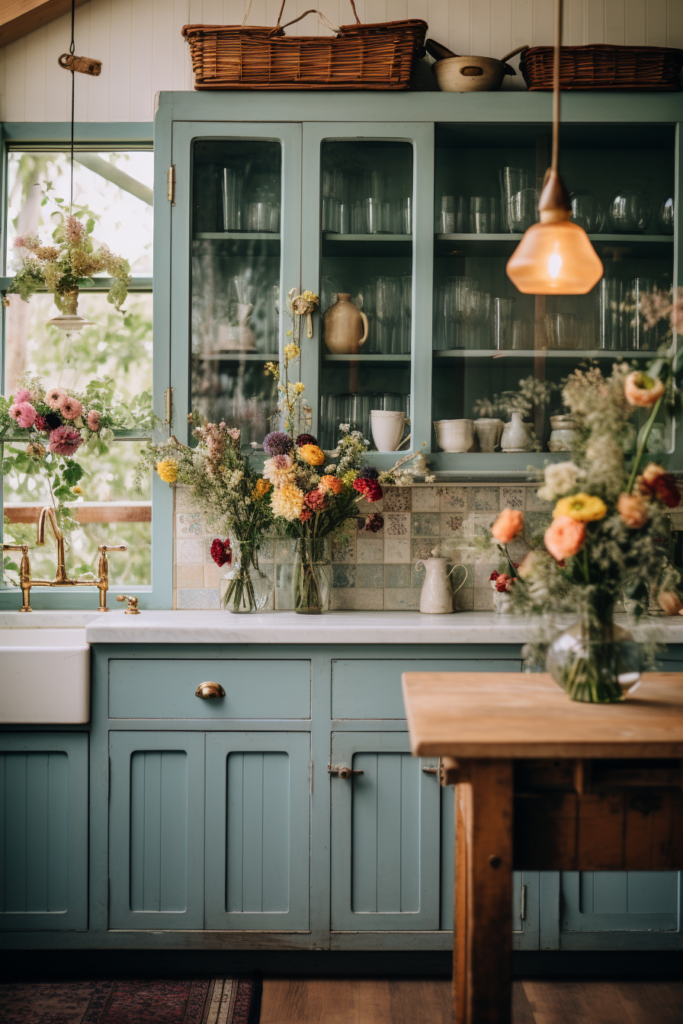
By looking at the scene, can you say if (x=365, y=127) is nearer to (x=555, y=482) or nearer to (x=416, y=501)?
(x=416, y=501)

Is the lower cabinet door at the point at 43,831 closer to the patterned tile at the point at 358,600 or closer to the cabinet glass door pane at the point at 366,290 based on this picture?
the patterned tile at the point at 358,600

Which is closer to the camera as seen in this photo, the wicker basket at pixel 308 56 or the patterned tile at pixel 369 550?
the wicker basket at pixel 308 56

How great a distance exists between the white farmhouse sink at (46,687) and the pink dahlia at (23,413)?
0.75 metres

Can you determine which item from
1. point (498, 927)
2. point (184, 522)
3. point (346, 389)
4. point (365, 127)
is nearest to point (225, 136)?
point (365, 127)

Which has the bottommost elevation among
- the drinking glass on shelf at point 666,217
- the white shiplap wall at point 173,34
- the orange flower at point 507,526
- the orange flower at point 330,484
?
the orange flower at point 507,526

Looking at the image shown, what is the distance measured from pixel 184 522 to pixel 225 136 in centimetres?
121

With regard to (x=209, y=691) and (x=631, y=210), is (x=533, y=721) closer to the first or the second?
(x=209, y=691)

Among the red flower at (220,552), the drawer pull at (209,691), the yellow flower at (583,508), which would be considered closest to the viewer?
the yellow flower at (583,508)

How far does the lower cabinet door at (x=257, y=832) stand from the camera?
2152mm

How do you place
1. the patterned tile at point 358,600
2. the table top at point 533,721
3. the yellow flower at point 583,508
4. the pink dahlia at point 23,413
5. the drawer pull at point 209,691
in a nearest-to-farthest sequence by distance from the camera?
the table top at point 533,721
the yellow flower at point 583,508
the drawer pull at point 209,691
the pink dahlia at point 23,413
the patterned tile at point 358,600

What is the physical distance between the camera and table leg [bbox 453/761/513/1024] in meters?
1.30

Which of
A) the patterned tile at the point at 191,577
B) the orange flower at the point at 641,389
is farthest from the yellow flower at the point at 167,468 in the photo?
the orange flower at the point at 641,389

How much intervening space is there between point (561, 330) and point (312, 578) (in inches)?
42.9

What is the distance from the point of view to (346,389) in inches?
96.6
